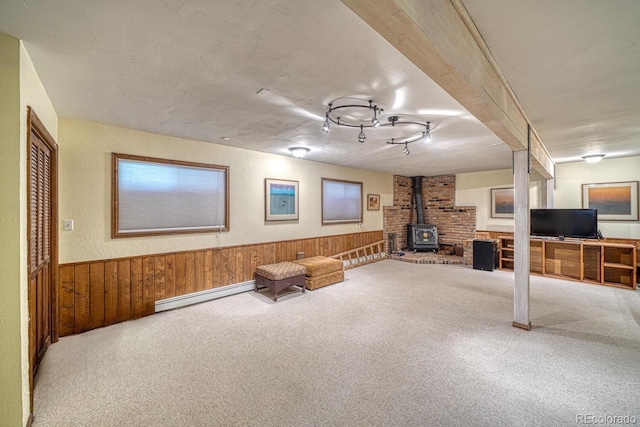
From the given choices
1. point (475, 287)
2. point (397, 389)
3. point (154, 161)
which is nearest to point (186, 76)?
point (154, 161)

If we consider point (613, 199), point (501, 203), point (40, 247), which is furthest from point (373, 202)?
point (40, 247)

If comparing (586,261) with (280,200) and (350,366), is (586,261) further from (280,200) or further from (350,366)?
(280,200)

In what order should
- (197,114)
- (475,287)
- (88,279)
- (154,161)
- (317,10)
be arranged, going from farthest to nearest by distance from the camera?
(475,287), (154,161), (88,279), (197,114), (317,10)

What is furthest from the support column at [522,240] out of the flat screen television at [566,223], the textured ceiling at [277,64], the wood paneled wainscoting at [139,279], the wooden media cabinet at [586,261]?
the wood paneled wainscoting at [139,279]

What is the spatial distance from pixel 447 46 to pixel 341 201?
5.09 meters

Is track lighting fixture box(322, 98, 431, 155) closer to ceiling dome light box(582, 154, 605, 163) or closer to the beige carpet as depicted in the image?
the beige carpet

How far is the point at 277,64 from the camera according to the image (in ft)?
6.11

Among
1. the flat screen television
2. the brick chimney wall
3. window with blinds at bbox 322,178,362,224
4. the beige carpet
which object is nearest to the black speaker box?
the flat screen television

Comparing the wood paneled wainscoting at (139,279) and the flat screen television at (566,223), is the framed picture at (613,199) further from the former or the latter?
the wood paneled wainscoting at (139,279)

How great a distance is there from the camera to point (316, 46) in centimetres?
166

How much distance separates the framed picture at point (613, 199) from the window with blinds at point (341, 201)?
495 centimetres

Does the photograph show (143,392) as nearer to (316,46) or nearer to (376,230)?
(316,46)

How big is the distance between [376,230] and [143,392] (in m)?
6.13

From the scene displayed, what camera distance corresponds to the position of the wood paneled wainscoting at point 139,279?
119 inches
